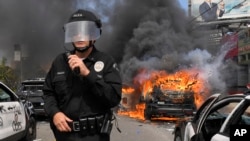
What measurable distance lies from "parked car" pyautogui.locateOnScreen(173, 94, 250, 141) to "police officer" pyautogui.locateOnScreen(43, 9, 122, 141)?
156 centimetres

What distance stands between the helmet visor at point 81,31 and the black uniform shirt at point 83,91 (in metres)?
0.17

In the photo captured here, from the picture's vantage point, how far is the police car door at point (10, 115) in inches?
246

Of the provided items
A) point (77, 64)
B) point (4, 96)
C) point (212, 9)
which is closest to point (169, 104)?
point (4, 96)

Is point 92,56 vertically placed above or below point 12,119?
above

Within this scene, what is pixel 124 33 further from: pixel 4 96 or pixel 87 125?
pixel 87 125

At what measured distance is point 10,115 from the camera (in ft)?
21.4

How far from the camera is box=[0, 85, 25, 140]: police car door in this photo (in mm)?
6242

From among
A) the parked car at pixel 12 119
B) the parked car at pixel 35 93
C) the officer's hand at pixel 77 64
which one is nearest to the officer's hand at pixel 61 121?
the officer's hand at pixel 77 64

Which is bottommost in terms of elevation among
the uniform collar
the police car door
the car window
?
the police car door

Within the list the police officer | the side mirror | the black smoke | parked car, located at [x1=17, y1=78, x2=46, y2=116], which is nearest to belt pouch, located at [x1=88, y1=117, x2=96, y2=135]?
the police officer

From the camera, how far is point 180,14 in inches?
1548

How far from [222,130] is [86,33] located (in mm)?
2138

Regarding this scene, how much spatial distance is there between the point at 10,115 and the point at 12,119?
0.08 m

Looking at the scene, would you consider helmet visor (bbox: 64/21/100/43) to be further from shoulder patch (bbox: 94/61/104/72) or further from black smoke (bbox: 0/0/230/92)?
black smoke (bbox: 0/0/230/92)
